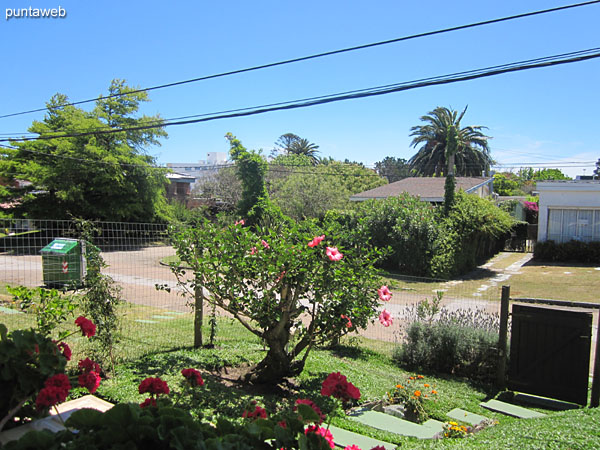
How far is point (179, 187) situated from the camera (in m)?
44.3

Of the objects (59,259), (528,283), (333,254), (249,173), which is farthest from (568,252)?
(59,259)

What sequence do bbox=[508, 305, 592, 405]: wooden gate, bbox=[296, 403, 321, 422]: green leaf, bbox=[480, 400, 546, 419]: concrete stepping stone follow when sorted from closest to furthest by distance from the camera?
bbox=[296, 403, 321, 422]: green leaf, bbox=[480, 400, 546, 419]: concrete stepping stone, bbox=[508, 305, 592, 405]: wooden gate

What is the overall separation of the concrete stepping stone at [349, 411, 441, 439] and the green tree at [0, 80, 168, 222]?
23760mm

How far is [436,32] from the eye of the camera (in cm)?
602

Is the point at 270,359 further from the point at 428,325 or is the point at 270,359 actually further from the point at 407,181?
the point at 407,181

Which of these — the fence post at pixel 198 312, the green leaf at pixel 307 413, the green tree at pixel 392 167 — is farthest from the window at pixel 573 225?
the green tree at pixel 392 167

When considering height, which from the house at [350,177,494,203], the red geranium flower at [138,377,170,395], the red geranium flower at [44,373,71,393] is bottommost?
the red geranium flower at [138,377,170,395]

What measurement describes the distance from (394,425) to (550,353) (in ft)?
8.65

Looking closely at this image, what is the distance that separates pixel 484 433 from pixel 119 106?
30920 mm

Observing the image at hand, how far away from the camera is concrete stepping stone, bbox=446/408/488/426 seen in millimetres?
5027

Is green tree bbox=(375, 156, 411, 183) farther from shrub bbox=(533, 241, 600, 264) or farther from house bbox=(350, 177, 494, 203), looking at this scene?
shrub bbox=(533, 241, 600, 264)

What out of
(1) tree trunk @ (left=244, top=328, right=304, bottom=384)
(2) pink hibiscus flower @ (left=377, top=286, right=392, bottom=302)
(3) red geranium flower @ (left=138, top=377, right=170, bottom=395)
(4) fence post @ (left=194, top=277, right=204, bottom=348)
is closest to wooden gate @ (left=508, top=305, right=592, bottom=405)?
(2) pink hibiscus flower @ (left=377, top=286, right=392, bottom=302)

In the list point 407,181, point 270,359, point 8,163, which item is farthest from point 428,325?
point 8,163

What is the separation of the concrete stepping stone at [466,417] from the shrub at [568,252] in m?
20.1
